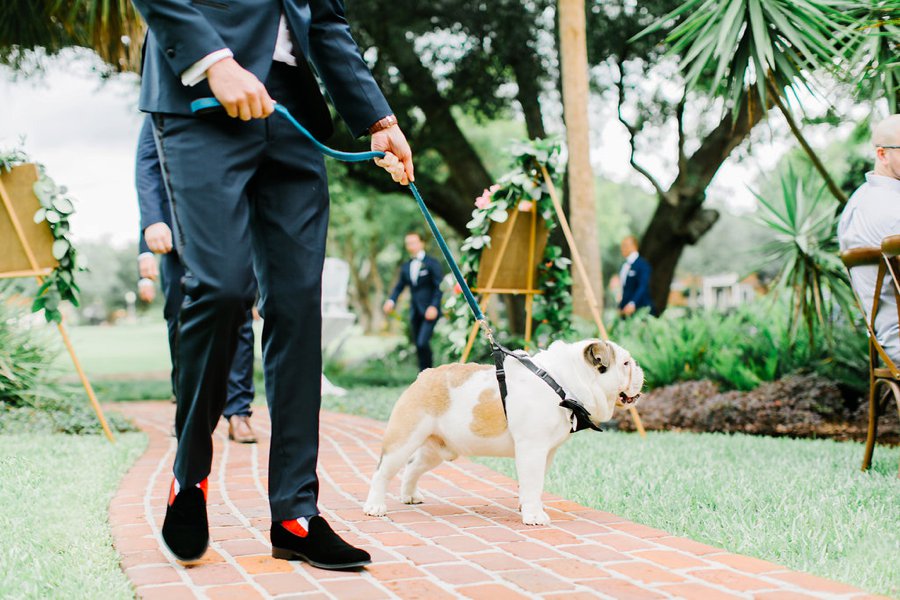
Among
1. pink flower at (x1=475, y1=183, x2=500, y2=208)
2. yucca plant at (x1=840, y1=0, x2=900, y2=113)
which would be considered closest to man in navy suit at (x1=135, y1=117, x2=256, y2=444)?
pink flower at (x1=475, y1=183, x2=500, y2=208)

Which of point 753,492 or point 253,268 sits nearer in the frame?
point 253,268

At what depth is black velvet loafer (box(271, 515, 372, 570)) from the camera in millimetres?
2619

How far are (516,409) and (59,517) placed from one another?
1891 mm

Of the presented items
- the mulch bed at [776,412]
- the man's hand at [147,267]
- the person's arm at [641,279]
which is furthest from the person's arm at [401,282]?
the man's hand at [147,267]

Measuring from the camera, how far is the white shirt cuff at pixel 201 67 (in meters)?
2.34

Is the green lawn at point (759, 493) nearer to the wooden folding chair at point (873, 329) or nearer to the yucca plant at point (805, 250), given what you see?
the wooden folding chair at point (873, 329)

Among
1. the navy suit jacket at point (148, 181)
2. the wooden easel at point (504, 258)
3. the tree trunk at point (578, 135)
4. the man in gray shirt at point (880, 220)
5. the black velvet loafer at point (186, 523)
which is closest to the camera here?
the black velvet loafer at point (186, 523)

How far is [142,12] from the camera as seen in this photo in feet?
7.88

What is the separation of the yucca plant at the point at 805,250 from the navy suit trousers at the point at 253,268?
16.0 feet

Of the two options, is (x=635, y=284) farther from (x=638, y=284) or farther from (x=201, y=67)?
(x=201, y=67)

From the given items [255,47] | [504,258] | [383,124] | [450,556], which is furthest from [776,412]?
[255,47]

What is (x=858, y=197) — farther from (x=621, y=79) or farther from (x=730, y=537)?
(x=621, y=79)

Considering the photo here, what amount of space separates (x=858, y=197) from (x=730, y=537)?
2.27 metres

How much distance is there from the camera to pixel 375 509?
11.7ft
